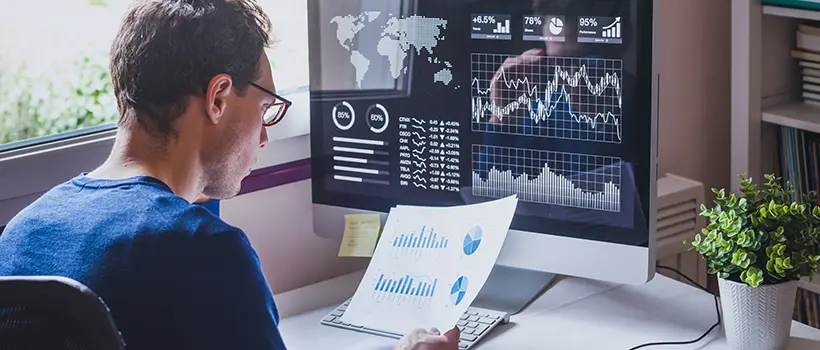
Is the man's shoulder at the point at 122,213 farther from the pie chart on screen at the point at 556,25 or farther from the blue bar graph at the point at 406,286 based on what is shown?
the pie chart on screen at the point at 556,25

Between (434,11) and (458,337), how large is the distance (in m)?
0.50

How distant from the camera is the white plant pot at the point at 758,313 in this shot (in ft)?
4.70

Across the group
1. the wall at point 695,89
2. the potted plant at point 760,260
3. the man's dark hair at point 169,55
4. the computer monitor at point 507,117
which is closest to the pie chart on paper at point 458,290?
the computer monitor at point 507,117

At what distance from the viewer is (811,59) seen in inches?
81.4

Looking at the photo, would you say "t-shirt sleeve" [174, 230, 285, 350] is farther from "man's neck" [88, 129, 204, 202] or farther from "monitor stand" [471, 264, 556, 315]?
"monitor stand" [471, 264, 556, 315]

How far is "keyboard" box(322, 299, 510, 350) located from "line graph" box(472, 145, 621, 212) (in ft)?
0.60

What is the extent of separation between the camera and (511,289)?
170 cm

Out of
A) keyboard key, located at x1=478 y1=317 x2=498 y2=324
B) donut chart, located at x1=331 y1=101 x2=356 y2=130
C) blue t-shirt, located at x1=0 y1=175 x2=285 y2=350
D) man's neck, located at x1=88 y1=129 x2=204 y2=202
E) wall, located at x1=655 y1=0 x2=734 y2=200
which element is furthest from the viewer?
wall, located at x1=655 y1=0 x2=734 y2=200

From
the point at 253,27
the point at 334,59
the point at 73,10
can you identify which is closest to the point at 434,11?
the point at 334,59

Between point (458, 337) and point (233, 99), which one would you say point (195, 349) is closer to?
point (233, 99)

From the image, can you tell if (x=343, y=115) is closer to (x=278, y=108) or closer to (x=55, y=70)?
(x=278, y=108)

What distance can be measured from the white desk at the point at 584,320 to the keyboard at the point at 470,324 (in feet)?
0.04

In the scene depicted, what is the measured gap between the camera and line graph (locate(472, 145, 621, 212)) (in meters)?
1.51

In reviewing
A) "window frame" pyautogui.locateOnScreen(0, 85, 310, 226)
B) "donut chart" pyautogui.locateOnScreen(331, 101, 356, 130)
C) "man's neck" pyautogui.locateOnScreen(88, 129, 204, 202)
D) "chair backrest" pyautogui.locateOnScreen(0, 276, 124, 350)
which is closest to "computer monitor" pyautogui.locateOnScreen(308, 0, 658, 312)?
"donut chart" pyautogui.locateOnScreen(331, 101, 356, 130)
